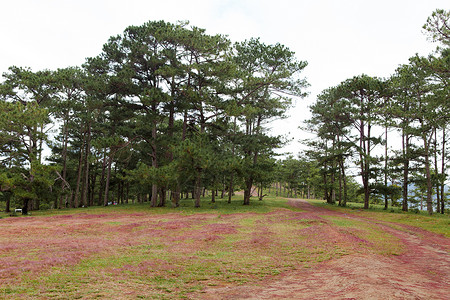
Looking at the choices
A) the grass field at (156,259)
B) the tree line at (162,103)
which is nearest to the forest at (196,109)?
the tree line at (162,103)

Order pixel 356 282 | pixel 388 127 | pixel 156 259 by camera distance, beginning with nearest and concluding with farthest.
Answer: pixel 356 282, pixel 156 259, pixel 388 127

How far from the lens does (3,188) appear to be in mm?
19219

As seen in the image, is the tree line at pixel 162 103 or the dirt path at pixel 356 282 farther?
the tree line at pixel 162 103

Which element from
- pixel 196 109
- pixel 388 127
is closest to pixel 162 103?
pixel 196 109

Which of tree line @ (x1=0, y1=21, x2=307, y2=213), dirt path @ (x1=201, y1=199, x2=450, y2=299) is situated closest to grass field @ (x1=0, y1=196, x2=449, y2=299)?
dirt path @ (x1=201, y1=199, x2=450, y2=299)

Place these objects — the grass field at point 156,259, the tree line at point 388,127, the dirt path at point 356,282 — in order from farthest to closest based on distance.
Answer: the tree line at point 388,127 → the grass field at point 156,259 → the dirt path at point 356,282

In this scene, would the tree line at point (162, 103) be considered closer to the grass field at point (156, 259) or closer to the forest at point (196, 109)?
the forest at point (196, 109)

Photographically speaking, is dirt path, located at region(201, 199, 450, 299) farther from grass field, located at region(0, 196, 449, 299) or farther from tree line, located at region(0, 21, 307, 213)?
tree line, located at region(0, 21, 307, 213)

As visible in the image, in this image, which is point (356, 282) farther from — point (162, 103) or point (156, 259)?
point (162, 103)

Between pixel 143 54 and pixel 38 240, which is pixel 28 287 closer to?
pixel 38 240

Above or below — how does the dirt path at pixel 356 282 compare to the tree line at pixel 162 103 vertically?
below

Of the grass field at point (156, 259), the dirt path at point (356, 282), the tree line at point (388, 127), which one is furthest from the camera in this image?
the tree line at point (388, 127)

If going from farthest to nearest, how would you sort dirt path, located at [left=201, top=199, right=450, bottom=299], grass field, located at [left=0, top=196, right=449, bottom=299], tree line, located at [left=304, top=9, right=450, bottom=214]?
1. tree line, located at [left=304, top=9, right=450, bottom=214]
2. grass field, located at [left=0, top=196, right=449, bottom=299]
3. dirt path, located at [left=201, top=199, right=450, bottom=299]

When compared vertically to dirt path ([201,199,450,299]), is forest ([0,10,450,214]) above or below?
above
